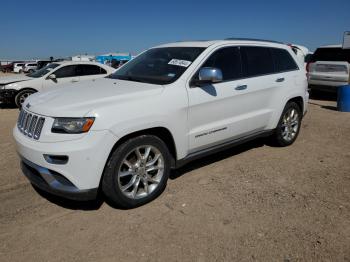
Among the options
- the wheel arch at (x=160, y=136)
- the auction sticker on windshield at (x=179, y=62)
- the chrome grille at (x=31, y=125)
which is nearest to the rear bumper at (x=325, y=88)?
the auction sticker on windshield at (x=179, y=62)

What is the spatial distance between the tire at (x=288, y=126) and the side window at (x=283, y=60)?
0.62 meters

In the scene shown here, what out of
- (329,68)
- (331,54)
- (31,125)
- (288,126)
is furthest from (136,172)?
(331,54)

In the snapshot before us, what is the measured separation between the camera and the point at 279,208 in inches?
149

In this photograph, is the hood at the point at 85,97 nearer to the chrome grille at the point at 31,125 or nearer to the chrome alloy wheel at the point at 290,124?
the chrome grille at the point at 31,125

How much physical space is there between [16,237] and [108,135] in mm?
1318

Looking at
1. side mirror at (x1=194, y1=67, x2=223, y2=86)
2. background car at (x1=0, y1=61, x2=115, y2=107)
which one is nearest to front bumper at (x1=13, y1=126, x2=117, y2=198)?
side mirror at (x1=194, y1=67, x2=223, y2=86)

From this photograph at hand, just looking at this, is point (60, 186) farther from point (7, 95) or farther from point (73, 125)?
point (7, 95)

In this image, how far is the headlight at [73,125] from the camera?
10.5ft

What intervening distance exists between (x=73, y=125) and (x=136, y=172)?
2.89 feet

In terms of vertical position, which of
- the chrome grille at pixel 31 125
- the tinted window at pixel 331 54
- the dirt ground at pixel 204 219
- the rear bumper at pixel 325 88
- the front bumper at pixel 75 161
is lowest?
the dirt ground at pixel 204 219

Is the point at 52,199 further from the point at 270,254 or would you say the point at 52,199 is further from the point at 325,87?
the point at 325,87

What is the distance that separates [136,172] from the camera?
3.70 m

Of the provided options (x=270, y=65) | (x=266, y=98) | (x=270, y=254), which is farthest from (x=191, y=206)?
(x=270, y=65)

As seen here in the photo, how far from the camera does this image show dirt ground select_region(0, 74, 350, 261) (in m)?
3.02
